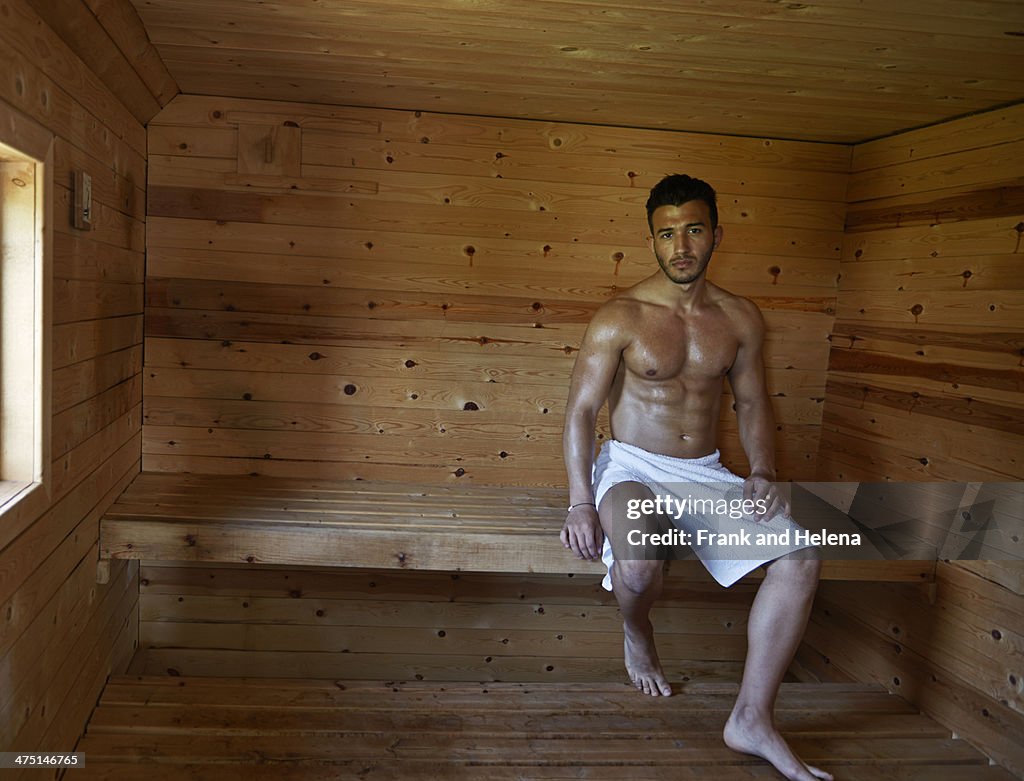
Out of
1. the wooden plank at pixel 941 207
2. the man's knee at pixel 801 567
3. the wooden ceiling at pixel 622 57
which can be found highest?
the wooden ceiling at pixel 622 57

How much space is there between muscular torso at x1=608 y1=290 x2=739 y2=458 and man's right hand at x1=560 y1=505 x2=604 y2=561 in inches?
14.8

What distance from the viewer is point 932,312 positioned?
2941 millimetres

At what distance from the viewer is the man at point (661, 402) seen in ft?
8.02

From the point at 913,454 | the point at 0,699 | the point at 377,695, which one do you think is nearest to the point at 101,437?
the point at 0,699

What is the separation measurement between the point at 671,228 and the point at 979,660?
168cm

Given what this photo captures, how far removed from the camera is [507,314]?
10.9 ft

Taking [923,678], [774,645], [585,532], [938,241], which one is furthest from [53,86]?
[923,678]

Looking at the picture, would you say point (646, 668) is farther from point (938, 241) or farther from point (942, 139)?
point (942, 139)

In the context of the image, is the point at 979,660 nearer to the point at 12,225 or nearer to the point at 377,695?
the point at 377,695

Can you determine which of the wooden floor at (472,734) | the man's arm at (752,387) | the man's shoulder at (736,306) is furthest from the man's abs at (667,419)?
the wooden floor at (472,734)

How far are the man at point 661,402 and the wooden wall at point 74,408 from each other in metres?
1.39

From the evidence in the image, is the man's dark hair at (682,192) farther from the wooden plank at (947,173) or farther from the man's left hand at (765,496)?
the wooden plank at (947,173)

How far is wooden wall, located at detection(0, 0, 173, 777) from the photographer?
5.89 ft

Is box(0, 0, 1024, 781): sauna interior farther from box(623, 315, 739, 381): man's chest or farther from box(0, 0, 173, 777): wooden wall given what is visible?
box(623, 315, 739, 381): man's chest
